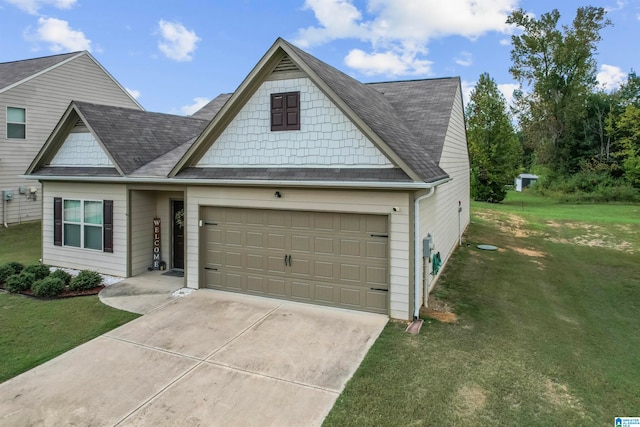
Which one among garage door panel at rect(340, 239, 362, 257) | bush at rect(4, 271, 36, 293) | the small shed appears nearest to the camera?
garage door panel at rect(340, 239, 362, 257)

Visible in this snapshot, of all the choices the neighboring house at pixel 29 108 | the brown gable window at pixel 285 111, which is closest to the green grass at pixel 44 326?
the brown gable window at pixel 285 111

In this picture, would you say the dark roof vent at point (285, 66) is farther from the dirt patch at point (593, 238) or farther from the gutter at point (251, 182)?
the dirt patch at point (593, 238)

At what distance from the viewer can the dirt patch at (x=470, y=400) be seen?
4.95 meters

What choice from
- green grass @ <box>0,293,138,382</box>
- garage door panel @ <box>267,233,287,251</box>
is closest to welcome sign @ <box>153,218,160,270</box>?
green grass @ <box>0,293,138,382</box>

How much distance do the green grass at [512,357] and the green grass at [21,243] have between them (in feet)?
40.0

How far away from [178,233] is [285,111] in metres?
5.15

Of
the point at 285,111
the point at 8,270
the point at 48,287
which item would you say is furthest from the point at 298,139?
the point at 8,270

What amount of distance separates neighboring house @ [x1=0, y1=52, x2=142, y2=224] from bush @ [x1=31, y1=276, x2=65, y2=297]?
10278 millimetres

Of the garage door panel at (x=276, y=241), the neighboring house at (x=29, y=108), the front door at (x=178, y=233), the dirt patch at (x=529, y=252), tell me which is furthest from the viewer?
the neighboring house at (x=29, y=108)

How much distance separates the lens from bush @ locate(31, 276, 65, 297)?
947cm

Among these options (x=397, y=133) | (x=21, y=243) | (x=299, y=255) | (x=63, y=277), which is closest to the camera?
(x=299, y=255)

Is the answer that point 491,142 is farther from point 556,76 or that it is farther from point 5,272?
point 5,272

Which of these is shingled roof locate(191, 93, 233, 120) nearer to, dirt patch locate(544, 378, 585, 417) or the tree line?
dirt patch locate(544, 378, 585, 417)

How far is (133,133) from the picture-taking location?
12609 millimetres
